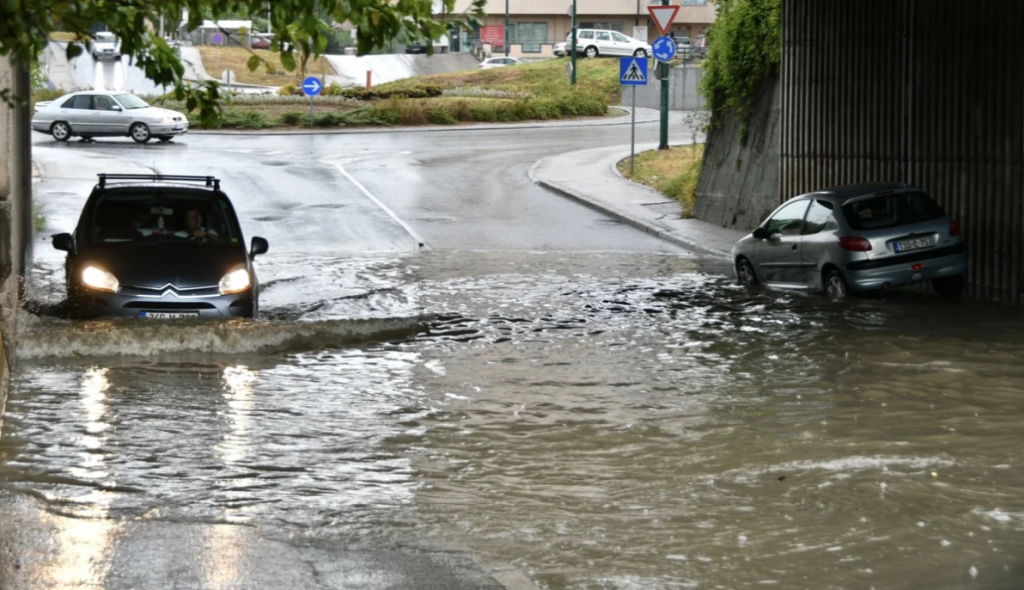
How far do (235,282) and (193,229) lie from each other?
0.97 m

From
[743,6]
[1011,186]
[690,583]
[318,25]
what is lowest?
[690,583]

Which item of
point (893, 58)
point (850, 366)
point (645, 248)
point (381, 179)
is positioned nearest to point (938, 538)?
point (850, 366)

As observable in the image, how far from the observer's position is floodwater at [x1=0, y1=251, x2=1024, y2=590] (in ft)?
24.1

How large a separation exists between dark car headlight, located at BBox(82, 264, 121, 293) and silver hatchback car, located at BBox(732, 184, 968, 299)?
27.7ft

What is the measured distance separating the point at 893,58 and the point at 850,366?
893 centimetres

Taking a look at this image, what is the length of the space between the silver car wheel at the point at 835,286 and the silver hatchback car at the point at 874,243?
0.01 m

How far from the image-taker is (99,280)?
13211mm

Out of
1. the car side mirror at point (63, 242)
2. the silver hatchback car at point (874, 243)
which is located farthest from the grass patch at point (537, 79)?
the car side mirror at point (63, 242)

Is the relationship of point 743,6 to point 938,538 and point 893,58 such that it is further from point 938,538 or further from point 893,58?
point 938,538

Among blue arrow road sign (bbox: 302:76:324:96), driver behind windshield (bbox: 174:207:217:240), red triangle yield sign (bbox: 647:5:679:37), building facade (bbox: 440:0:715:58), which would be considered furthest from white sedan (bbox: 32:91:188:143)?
building facade (bbox: 440:0:715:58)

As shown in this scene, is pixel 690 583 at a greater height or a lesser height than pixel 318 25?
Result: lesser

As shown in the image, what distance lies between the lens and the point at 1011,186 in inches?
678

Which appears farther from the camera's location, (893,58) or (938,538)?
(893,58)

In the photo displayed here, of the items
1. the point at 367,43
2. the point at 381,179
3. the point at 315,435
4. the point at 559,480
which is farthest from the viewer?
the point at 381,179
